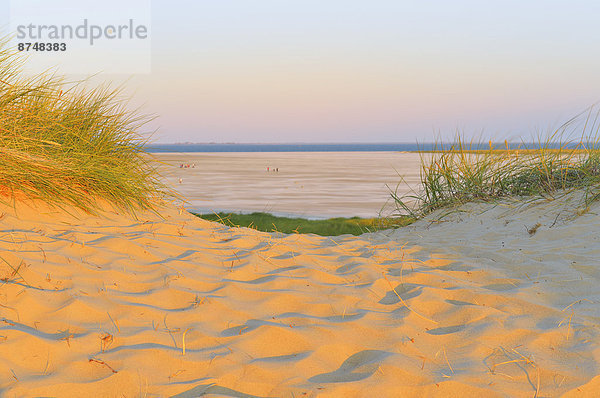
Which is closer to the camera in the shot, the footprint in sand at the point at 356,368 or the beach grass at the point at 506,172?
the footprint in sand at the point at 356,368

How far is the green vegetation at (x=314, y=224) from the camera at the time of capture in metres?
6.64

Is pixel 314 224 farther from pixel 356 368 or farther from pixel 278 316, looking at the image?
pixel 356 368

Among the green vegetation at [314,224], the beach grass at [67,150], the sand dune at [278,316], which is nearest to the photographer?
the sand dune at [278,316]

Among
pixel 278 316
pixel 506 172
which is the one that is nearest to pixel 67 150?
pixel 278 316

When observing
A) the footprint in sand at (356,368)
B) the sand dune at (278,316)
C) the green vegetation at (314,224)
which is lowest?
the green vegetation at (314,224)

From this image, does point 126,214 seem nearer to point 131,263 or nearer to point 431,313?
point 131,263

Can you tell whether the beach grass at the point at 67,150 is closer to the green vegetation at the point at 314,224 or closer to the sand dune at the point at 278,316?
the sand dune at the point at 278,316

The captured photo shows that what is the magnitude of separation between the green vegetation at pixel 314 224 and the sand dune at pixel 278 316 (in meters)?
2.40

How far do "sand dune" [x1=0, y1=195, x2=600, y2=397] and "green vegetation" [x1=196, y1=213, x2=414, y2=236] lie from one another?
240 cm

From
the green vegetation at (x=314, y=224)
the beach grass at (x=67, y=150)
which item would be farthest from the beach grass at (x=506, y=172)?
the beach grass at (x=67, y=150)

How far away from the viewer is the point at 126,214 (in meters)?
4.61

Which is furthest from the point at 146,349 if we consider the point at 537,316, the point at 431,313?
the point at 537,316

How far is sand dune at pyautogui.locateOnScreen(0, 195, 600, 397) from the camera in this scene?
193 centimetres

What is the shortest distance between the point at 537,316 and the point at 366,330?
1.00 meters
